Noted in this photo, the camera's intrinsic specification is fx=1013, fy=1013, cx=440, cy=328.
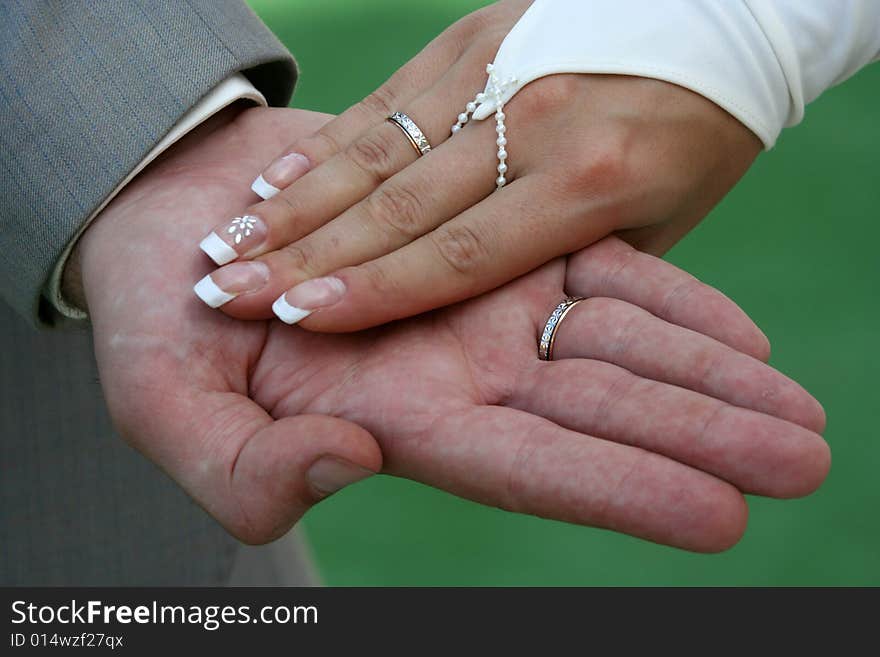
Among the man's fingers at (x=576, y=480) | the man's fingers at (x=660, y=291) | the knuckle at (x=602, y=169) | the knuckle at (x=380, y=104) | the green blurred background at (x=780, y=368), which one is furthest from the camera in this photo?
the green blurred background at (x=780, y=368)

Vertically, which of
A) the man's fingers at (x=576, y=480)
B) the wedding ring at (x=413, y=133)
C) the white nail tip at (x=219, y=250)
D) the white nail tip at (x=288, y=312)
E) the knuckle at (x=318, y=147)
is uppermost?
the wedding ring at (x=413, y=133)

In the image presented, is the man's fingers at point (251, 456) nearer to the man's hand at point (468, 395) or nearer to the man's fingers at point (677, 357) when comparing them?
the man's hand at point (468, 395)

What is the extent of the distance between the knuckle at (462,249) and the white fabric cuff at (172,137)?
319mm

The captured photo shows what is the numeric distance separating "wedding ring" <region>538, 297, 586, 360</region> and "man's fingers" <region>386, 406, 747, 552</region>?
0.11 m

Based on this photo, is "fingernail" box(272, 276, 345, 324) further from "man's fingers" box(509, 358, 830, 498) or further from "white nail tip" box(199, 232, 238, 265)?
"man's fingers" box(509, 358, 830, 498)

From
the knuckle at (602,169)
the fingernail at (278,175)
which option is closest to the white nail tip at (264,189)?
→ the fingernail at (278,175)

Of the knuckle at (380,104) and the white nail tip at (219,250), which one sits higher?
the knuckle at (380,104)

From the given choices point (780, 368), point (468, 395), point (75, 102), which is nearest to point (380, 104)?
point (75, 102)

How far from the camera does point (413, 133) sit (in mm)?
1162

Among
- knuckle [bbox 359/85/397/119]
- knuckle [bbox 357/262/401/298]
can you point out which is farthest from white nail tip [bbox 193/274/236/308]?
A: knuckle [bbox 359/85/397/119]

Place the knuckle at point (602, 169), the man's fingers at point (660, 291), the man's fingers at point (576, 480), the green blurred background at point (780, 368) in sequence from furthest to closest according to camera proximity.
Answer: the green blurred background at point (780, 368), the knuckle at point (602, 169), the man's fingers at point (660, 291), the man's fingers at point (576, 480)

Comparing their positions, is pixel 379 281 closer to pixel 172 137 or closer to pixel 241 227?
pixel 241 227

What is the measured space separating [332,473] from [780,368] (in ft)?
5.07

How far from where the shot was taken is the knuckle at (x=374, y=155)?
1.13m
